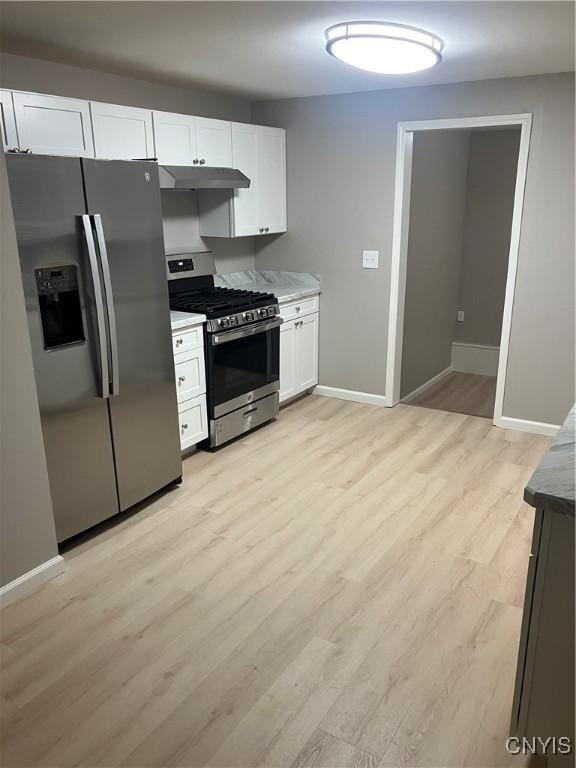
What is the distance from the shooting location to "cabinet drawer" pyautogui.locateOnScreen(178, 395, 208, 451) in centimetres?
374

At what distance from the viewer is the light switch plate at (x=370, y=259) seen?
4.64 meters

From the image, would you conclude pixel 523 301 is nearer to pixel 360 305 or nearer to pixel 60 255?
pixel 360 305

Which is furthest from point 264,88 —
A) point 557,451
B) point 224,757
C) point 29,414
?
point 224,757

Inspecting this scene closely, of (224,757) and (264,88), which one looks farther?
(264,88)

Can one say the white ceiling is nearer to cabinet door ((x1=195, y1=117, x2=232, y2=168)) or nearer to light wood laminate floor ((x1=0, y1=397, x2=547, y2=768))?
cabinet door ((x1=195, y1=117, x2=232, y2=168))

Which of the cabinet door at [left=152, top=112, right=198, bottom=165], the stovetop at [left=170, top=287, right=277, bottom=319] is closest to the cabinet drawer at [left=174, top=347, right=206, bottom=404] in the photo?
the stovetop at [left=170, top=287, right=277, bottom=319]

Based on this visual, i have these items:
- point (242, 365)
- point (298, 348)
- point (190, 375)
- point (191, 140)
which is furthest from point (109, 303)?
point (298, 348)

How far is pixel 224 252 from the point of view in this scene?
487 centimetres

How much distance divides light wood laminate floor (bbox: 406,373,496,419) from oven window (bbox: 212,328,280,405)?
4.73 feet

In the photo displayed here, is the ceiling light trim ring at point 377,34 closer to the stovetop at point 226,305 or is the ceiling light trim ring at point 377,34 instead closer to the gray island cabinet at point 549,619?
the stovetop at point 226,305

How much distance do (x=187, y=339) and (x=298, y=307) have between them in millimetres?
1331

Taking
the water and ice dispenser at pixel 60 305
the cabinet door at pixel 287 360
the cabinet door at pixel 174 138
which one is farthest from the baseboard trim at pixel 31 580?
the cabinet door at pixel 174 138

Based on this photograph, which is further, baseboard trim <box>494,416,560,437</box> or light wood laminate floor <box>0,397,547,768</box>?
baseboard trim <box>494,416,560,437</box>

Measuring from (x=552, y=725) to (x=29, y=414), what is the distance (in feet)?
7.22
